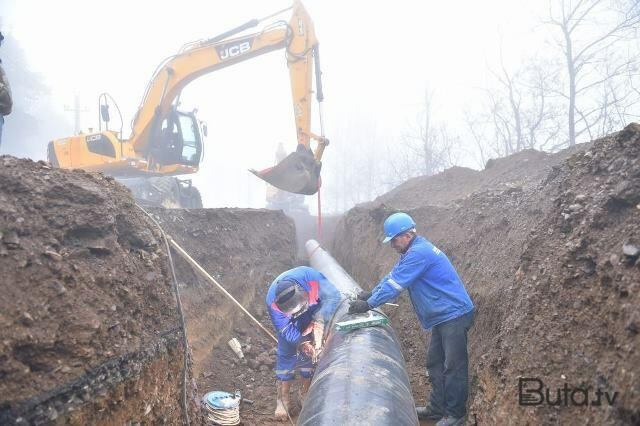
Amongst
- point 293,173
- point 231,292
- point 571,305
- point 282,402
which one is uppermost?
point 293,173

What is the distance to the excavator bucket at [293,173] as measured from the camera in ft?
27.5

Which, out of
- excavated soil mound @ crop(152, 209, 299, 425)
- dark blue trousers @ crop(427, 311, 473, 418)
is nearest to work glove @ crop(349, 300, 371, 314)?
dark blue trousers @ crop(427, 311, 473, 418)

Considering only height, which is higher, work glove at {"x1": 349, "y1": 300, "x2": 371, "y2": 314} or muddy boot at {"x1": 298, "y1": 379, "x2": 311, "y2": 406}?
work glove at {"x1": 349, "y1": 300, "x2": 371, "y2": 314}

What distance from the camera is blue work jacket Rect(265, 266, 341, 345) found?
4.57 metres

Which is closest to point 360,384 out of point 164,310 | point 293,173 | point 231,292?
point 164,310

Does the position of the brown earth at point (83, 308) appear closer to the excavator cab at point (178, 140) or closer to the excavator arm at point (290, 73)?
the excavator arm at point (290, 73)

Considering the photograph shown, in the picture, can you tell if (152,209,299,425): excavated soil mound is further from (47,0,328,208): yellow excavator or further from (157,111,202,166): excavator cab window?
(157,111,202,166): excavator cab window

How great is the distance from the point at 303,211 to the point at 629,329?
23.2m

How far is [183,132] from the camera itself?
11203mm

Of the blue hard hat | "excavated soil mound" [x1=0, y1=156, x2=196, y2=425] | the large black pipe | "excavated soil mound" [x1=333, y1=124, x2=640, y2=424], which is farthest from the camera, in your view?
the blue hard hat

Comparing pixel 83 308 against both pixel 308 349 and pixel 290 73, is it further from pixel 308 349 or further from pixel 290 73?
pixel 290 73

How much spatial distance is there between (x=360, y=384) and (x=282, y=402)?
1.84 m

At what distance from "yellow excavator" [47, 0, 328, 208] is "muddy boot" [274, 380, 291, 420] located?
14.3 ft

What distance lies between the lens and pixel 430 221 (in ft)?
27.6
